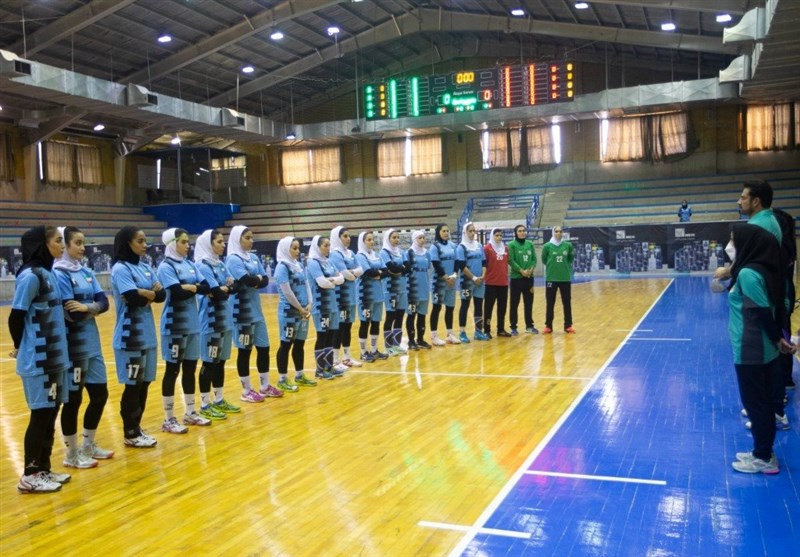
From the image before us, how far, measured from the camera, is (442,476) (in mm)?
4246

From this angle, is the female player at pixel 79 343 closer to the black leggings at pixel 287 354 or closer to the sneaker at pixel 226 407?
the sneaker at pixel 226 407

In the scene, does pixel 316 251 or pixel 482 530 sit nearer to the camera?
pixel 482 530

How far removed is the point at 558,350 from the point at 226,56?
18318mm

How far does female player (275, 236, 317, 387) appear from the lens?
6570 millimetres

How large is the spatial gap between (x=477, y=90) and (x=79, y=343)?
50.1 ft

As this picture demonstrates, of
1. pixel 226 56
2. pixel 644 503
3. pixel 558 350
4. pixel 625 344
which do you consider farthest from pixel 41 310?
pixel 226 56

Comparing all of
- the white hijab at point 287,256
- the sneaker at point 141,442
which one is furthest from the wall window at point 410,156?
the sneaker at point 141,442

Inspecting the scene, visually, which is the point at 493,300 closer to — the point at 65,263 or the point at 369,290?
the point at 369,290

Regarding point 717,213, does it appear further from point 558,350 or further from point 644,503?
point 644,503

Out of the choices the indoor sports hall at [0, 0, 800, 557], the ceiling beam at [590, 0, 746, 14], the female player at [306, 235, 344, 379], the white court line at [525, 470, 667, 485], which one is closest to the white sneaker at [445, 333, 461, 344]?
the indoor sports hall at [0, 0, 800, 557]

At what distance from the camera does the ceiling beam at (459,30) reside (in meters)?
20.3

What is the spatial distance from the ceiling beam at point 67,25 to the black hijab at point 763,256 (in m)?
16.2

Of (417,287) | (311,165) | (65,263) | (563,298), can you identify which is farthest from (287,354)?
(311,165)

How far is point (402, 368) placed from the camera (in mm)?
7957
